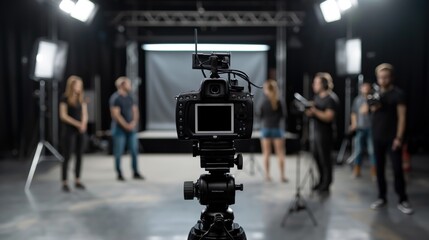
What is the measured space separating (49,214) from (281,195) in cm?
224

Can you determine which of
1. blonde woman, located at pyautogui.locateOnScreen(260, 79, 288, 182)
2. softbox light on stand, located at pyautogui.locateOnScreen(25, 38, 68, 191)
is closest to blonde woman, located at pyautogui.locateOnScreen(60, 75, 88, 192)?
softbox light on stand, located at pyautogui.locateOnScreen(25, 38, 68, 191)

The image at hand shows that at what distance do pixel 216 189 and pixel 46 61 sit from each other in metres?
3.88

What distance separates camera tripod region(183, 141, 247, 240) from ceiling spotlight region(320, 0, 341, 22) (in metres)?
4.71

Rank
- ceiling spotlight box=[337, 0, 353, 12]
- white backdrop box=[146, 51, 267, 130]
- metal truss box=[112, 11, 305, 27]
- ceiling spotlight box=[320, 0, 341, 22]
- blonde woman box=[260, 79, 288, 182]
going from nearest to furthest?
1. blonde woman box=[260, 79, 288, 182]
2. ceiling spotlight box=[337, 0, 353, 12]
3. ceiling spotlight box=[320, 0, 341, 22]
4. metal truss box=[112, 11, 305, 27]
5. white backdrop box=[146, 51, 267, 130]

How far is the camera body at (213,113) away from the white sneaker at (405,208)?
2.55 m

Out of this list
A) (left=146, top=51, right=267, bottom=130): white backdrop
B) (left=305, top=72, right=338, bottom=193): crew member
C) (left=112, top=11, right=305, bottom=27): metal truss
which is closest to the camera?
(left=305, top=72, right=338, bottom=193): crew member

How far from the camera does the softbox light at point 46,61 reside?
4949 millimetres

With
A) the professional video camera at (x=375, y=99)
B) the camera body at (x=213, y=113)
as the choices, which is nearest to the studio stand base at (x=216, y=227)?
the camera body at (x=213, y=113)

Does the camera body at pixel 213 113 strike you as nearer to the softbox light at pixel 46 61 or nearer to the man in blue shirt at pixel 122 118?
the man in blue shirt at pixel 122 118

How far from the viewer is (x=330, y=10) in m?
6.20

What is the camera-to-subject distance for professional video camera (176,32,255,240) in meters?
1.81

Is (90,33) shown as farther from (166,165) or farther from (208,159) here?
(208,159)

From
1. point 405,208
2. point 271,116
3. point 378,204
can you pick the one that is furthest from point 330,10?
point 405,208

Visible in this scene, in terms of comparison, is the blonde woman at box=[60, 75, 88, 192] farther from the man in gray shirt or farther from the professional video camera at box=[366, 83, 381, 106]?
the man in gray shirt
